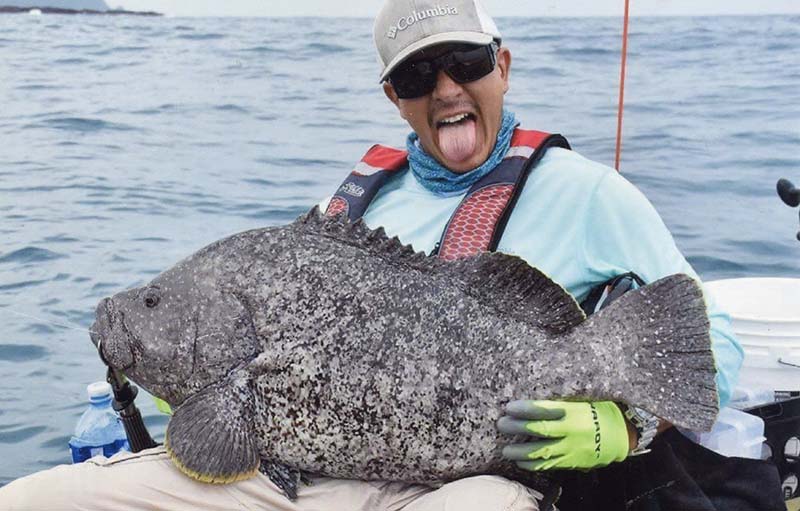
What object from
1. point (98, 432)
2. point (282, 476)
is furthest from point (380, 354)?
point (98, 432)

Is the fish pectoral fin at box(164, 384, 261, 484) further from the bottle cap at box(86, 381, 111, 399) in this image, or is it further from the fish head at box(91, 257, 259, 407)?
the bottle cap at box(86, 381, 111, 399)

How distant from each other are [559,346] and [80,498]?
127 centimetres

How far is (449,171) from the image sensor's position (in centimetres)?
286

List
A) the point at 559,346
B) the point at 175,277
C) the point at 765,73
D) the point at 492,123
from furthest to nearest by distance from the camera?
the point at 765,73, the point at 492,123, the point at 175,277, the point at 559,346

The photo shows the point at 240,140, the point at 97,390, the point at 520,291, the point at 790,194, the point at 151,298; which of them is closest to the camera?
the point at 520,291

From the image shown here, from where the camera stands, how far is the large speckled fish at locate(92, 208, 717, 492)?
2160 millimetres

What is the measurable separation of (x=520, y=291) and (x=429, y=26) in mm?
→ 938

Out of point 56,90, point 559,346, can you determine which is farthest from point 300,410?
point 56,90

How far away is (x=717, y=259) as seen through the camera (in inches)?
273

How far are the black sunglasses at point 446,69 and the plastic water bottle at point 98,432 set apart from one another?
5.98ft

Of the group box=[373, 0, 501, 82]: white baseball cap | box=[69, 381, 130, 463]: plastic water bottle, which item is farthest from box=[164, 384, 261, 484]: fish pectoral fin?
box=[69, 381, 130, 463]: plastic water bottle

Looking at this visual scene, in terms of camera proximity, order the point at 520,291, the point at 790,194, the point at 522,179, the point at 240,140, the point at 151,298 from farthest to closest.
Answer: the point at 240,140, the point at 790,194, the point at 522,179, the point at 151,298, the point at 520,291

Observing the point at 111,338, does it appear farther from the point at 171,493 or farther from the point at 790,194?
the point at 790,194

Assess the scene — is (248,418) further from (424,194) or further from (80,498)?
(424,194)
